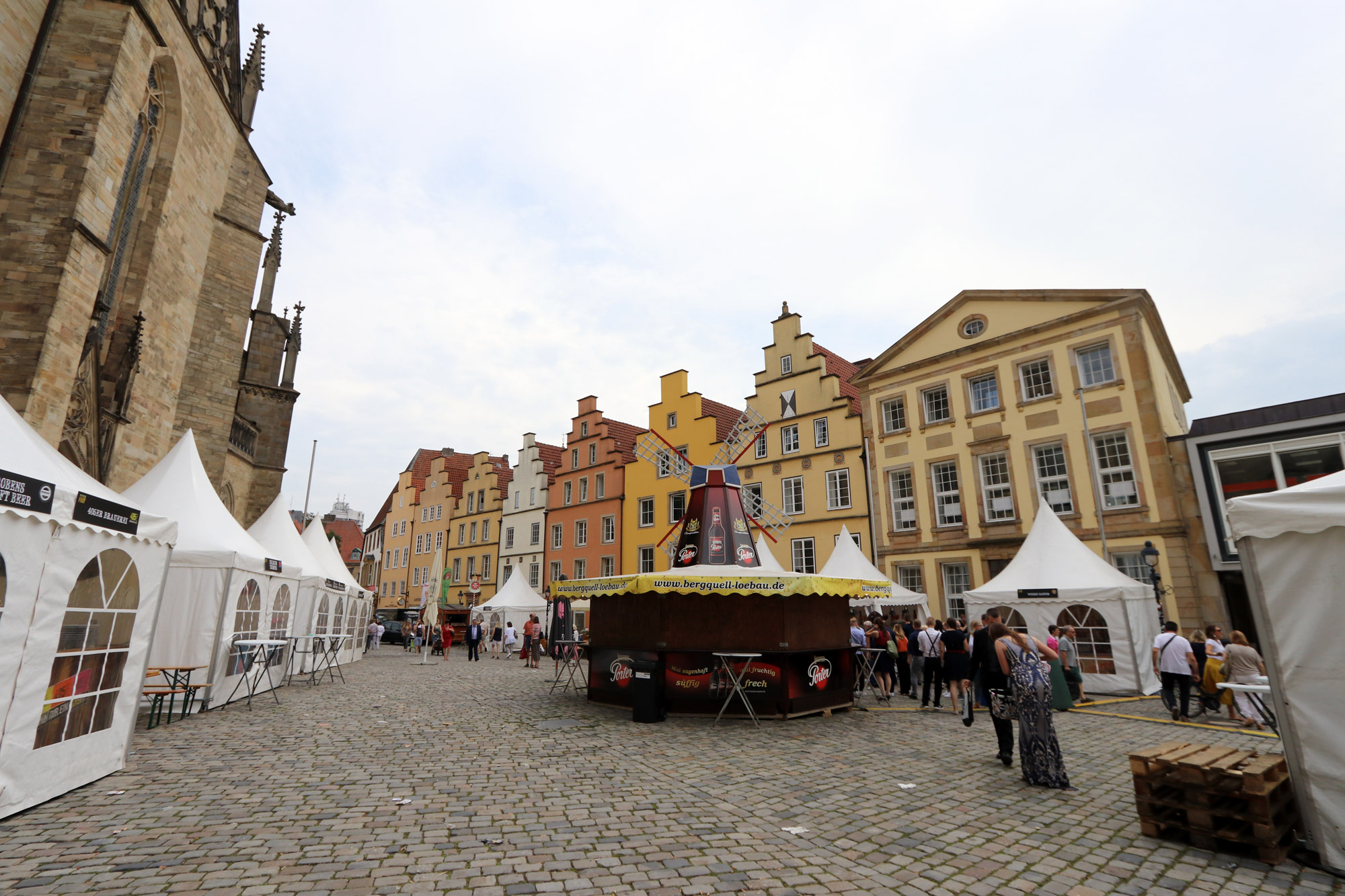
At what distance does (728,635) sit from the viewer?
11188 mm

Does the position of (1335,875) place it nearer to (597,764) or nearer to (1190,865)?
(1190,865)

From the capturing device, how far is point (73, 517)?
573 cm

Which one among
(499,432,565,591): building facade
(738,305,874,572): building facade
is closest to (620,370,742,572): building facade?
(738,305,874,572): building facade

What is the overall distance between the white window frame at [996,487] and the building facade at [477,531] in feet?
96.1

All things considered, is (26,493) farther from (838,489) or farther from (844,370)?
(844,370)

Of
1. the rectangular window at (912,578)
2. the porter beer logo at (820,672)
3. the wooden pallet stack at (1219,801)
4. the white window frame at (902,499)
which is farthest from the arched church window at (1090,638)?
the wooden pallet stack at (1219,801)

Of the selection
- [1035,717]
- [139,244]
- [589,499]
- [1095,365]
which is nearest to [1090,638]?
[1095,365]

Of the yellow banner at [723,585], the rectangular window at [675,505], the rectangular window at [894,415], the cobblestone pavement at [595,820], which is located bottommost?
the cobblestone pavement at [595,820]

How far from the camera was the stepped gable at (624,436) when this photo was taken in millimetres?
35375

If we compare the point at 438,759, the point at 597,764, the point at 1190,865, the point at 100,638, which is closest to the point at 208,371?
the point at 100,638

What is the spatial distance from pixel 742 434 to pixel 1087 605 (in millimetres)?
10339

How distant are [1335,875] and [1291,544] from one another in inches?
88.2

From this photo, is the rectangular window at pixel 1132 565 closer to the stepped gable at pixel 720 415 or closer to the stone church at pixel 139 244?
the stepped gable at pixel 720 415

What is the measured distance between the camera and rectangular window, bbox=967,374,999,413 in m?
22.1
